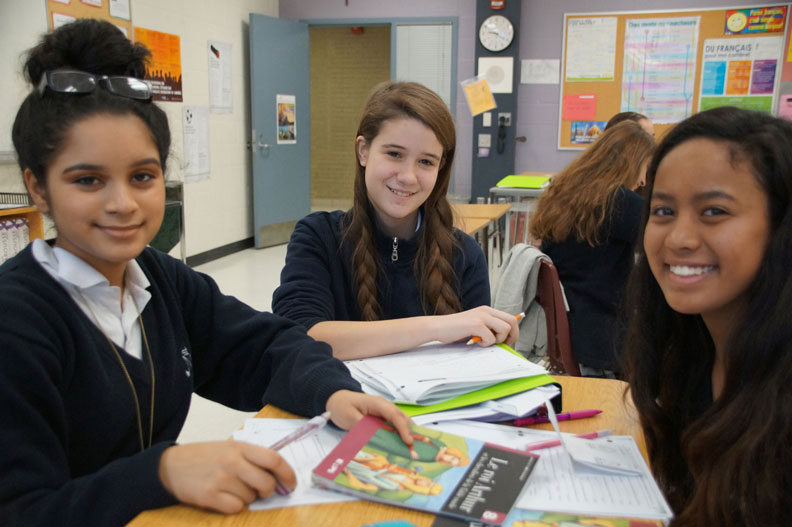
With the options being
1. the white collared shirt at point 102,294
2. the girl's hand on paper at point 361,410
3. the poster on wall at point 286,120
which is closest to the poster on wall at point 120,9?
the poster on wall at point 286,120

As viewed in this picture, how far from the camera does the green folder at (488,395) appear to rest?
986mm

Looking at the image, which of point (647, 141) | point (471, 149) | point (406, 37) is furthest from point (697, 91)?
point (647, 141)

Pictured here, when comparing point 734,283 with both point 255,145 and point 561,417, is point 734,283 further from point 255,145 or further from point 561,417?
point 255,145

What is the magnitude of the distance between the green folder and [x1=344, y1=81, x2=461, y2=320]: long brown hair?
461 millimetres

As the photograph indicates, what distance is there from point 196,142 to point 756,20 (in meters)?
4.74

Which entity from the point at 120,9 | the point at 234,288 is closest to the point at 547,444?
the point at 234,288

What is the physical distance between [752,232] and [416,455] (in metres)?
0.53

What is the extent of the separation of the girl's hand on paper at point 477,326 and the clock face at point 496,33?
5.21 meters

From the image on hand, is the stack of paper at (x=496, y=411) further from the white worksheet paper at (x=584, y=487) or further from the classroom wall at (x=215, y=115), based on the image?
the classroom wall at (x=215, y=115)

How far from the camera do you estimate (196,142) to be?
508 cm

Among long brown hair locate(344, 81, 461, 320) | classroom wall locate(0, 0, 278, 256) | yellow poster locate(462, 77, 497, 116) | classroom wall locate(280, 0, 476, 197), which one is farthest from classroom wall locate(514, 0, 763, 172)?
long brown hair locate(344, 81, 461, 320)

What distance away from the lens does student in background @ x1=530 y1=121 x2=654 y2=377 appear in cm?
216

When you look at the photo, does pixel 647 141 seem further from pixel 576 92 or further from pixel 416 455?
pixel 576 92

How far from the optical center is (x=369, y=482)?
30.2 inches
